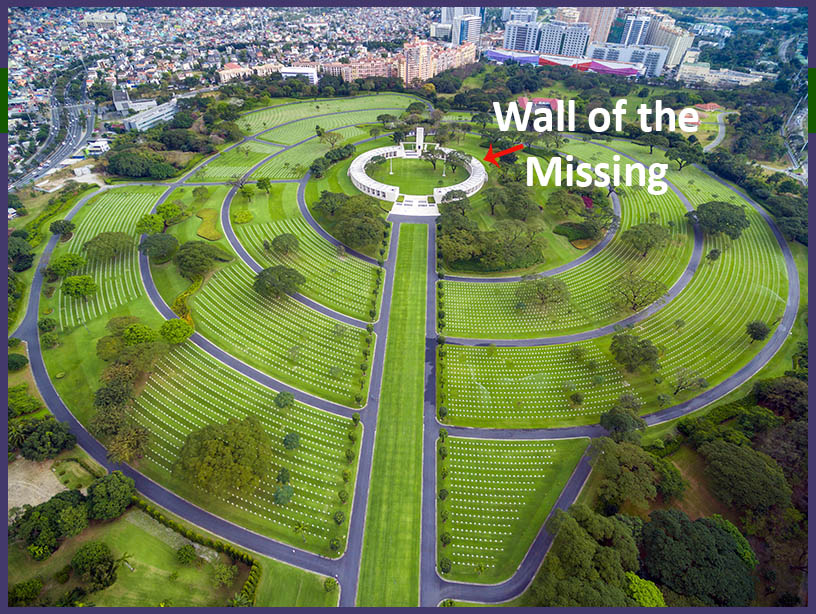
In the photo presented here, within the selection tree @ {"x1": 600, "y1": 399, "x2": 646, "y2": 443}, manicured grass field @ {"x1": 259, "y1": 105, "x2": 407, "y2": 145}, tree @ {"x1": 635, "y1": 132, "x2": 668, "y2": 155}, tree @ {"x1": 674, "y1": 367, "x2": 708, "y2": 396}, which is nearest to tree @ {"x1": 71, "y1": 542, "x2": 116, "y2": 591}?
tree @ {"x1": 600, "y1": 399, "x2": 646, "y2": 443}

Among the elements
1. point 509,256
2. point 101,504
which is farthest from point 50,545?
point 509,256

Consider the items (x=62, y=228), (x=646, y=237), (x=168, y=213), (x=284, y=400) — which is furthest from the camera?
(x=168, y=213)

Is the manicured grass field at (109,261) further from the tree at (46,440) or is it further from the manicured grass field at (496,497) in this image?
the manicured grass field at (496,497)

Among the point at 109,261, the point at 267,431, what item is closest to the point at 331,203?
the point at 109,261

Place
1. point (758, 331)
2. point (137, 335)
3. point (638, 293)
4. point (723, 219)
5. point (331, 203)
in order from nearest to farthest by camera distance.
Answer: point (137, 335) → point (758, 331) → point (638, 293) → point (723, 219) → point (331, 203)

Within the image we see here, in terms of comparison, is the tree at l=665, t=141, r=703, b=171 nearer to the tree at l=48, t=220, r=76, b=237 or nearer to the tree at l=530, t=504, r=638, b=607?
the tree at l=530, t=504, r=638, b=607

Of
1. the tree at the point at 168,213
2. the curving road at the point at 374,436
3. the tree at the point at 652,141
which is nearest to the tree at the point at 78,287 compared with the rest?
the curving road at the point at 374,436

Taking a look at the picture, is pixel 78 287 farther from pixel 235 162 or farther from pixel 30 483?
pixel 235 162
